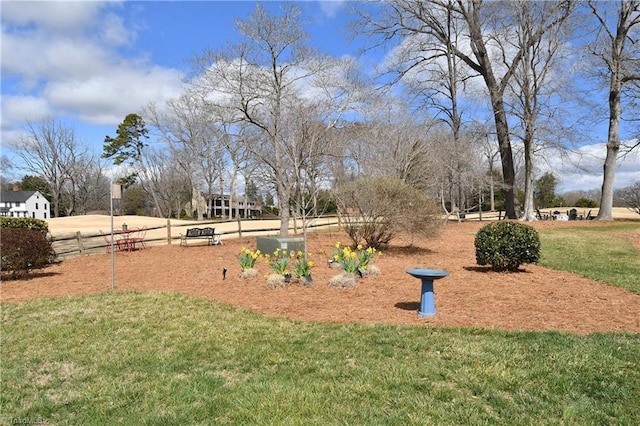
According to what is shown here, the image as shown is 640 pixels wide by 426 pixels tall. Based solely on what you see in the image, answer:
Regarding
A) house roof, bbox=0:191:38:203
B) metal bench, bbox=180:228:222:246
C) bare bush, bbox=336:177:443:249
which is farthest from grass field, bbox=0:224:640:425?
house roof, bbox=0:191:38:203

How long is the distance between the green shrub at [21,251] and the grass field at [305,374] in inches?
190

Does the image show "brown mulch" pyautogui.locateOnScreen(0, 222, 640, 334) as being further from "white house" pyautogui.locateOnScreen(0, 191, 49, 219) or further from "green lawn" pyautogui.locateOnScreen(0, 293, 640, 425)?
"white house" pyautogui.locateOnScreen(0, 191, 49, 219)

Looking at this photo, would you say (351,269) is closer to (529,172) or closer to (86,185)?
(529,172)

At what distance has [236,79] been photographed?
16.3 metres

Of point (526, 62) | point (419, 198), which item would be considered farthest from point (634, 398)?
point (526, 62)

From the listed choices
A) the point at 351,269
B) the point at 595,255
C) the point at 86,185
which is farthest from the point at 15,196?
the point at 595,255

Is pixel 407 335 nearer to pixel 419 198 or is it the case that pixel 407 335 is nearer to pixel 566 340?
pixel 566 340

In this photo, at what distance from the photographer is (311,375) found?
4020mm

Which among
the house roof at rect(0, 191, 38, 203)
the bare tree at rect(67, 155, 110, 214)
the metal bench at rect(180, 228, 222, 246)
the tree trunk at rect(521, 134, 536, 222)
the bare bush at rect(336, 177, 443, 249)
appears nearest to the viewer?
the bare bush at rect(336, 177, 443, 249)

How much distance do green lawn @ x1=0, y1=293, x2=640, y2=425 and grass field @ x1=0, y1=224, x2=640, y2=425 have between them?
15 mm

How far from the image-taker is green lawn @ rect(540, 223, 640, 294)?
29.7ft

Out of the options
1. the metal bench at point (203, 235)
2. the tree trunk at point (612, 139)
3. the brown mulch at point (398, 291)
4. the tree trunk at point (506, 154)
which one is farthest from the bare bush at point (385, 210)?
the tree trunk at point (612, 139)

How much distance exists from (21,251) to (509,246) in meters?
11.2

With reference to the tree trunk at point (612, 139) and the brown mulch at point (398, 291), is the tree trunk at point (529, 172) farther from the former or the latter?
the brown mulch at point (398, 291)
